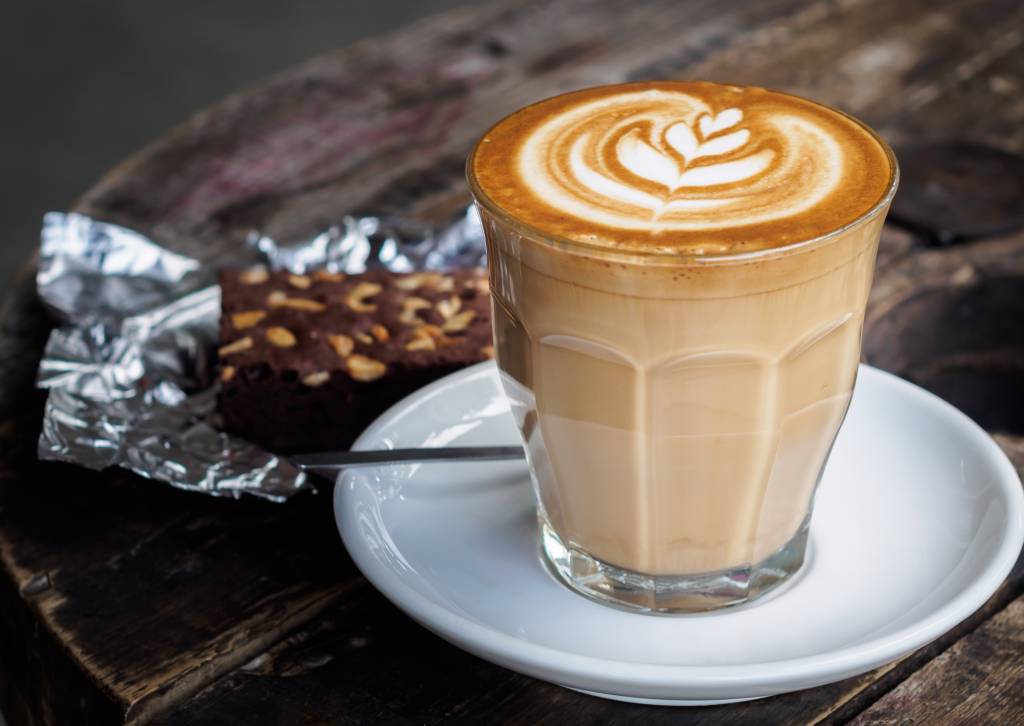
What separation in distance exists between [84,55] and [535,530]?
11.6ft

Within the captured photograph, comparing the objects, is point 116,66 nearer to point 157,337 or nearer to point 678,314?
point 157,337

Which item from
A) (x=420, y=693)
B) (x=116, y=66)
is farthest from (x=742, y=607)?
(x=116, y=66)

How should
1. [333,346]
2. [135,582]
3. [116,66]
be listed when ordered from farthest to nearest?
[116,66], [333,346], [135,582]

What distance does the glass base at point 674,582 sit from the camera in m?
0.77

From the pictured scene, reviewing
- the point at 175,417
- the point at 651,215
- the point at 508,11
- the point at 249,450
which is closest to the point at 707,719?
the point at 651,215

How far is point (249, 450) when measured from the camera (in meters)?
0.94

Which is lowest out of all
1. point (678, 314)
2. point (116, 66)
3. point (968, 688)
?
point (116, 66)

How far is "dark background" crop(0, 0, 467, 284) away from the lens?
335 cm

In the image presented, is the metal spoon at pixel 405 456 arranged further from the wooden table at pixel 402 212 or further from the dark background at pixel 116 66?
the dark background at pixel 116 66

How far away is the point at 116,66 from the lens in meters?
3.86

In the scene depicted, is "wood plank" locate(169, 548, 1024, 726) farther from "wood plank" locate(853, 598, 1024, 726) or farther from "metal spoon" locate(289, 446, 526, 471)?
"metal spoon" locate(289, 446, 526, 471)

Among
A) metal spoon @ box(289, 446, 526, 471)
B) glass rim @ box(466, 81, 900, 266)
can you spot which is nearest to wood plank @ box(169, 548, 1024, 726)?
metal spoon @ box(289, 446, 526, 471)

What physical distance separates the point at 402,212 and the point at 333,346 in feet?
0.96

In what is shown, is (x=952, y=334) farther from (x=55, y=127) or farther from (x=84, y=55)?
(x=84, y=55)
